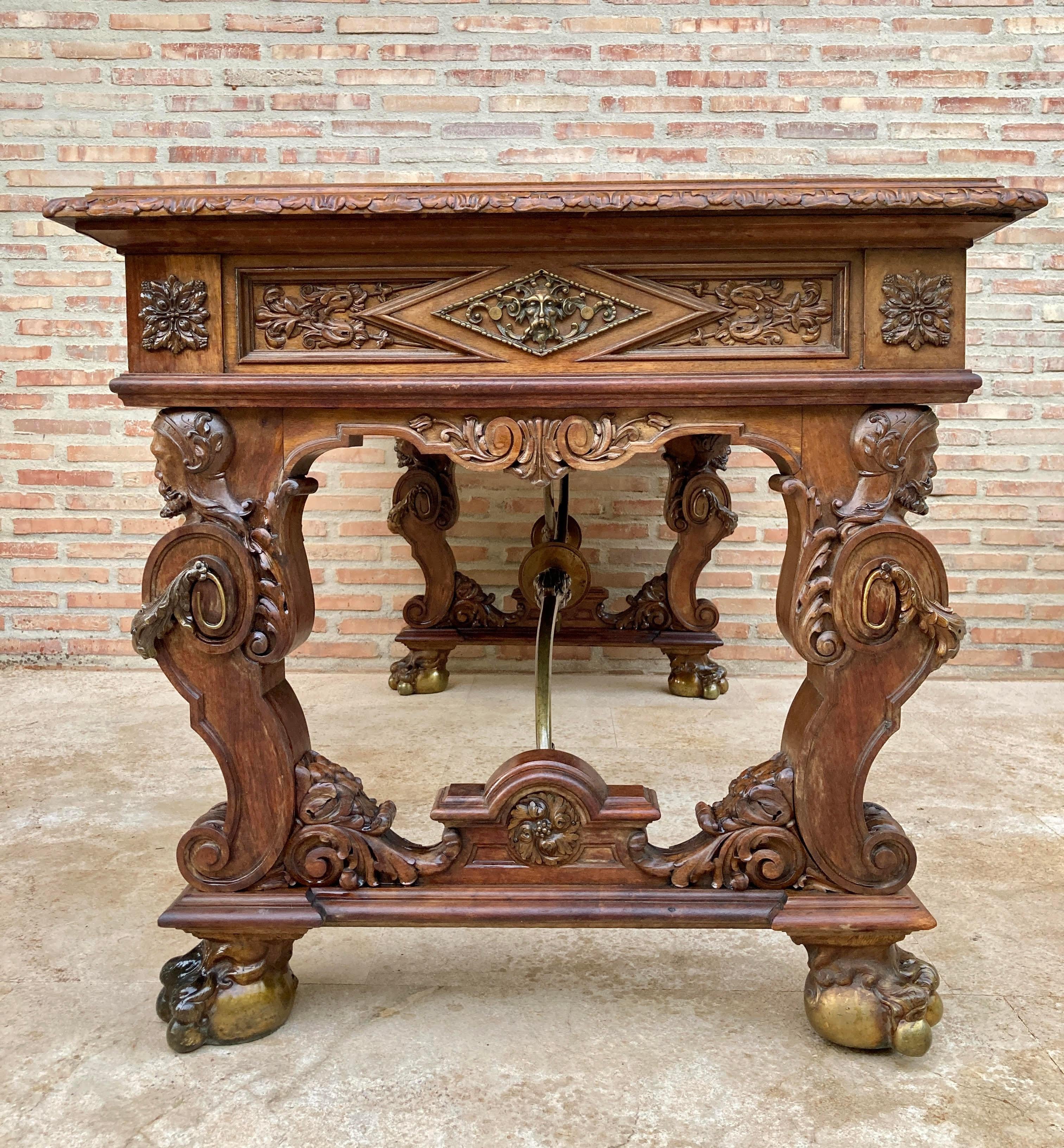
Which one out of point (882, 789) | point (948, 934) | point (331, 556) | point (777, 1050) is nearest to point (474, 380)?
point (777, 1050)

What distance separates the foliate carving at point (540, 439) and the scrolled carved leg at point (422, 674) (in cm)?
178

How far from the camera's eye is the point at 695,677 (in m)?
3.07

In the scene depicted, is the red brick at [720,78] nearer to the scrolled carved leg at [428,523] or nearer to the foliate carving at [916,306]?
the scrolled carved leg at [428,523]

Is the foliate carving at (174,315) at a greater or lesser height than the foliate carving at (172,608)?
greater

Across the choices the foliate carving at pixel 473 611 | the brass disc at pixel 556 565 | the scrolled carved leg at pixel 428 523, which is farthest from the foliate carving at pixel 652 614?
the scrolled carved leg at pixel 428 523

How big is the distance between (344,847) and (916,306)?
97 centimetres

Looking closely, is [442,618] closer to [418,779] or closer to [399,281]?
[418,779]

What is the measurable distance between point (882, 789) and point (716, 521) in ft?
3.06

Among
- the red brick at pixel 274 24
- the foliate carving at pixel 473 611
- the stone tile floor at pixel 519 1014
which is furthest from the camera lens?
the red brick at pixel 274 24

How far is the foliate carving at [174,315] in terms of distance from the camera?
1.32 metres

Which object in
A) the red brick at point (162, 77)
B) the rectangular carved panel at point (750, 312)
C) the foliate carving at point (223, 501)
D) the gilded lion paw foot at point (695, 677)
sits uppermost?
the red brick at point (162, 77)

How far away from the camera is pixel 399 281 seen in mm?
1323

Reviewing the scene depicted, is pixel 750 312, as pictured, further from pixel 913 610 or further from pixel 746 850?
pixel 746 850

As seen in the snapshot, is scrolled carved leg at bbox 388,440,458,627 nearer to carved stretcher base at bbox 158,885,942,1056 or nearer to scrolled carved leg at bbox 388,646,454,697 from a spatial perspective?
scrolled carved leg at bbox 388,646,454,697
